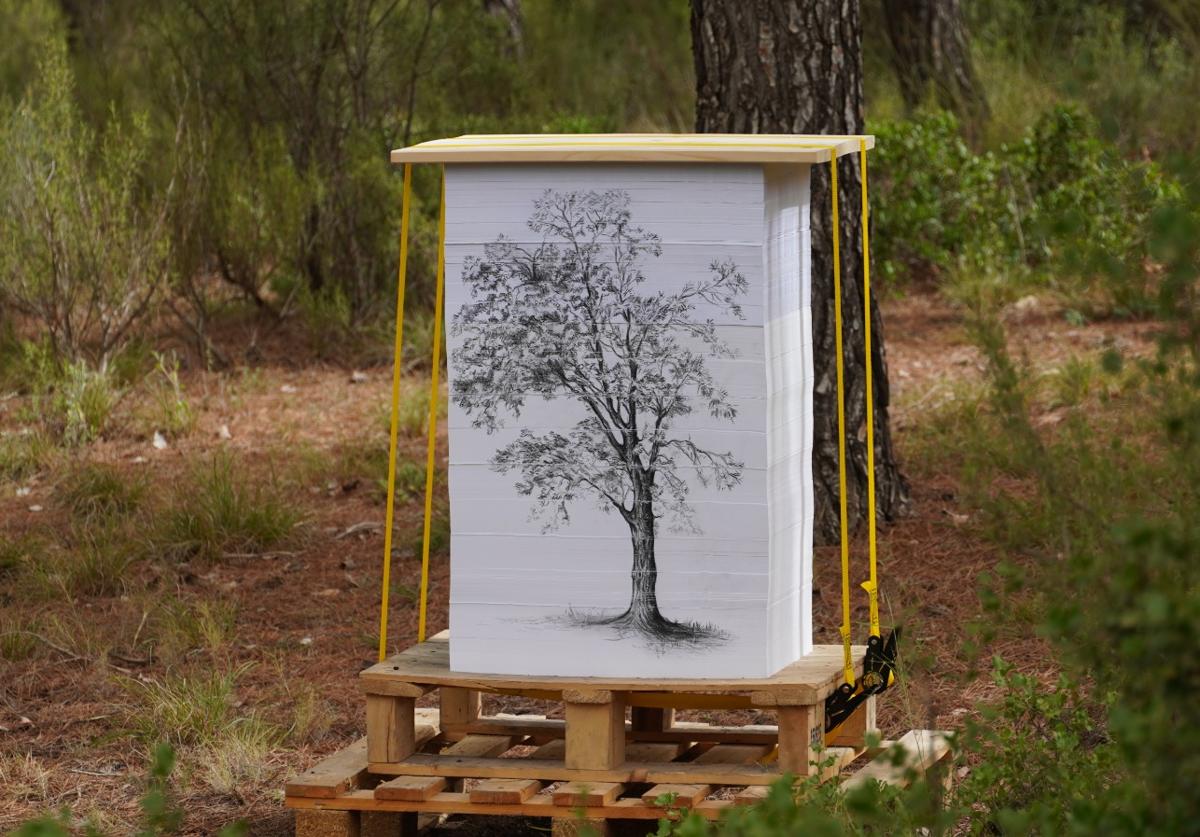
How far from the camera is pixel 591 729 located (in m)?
3.31

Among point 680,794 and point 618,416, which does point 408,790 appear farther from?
point 618,416

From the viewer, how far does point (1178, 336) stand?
212 cm

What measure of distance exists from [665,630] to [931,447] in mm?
3303

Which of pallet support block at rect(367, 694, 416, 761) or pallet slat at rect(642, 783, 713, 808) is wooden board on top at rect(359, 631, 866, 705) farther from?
pallet slat at rect(642, 783, 713, 808)

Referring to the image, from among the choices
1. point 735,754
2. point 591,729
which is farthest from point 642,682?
point 735,754

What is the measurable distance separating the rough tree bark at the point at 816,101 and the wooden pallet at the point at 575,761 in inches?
66.6

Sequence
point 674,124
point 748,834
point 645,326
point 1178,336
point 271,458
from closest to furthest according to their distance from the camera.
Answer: point 1178,336, point 748,834, point 645,326, point 271,458, point 674,124

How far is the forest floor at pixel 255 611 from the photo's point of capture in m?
4.08

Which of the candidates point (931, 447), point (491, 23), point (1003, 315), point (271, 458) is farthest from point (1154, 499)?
point (491, 23)

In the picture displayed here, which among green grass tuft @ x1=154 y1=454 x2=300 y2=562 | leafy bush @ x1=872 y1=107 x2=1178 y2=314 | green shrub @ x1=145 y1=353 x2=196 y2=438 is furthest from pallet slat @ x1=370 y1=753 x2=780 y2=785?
leafy bush @ x1=872 y1=107 x2=1178 y2=314

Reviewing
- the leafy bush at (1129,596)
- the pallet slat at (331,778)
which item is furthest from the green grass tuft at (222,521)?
the leafy bush at (1129,596)

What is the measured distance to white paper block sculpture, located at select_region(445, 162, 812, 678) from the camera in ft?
10.8

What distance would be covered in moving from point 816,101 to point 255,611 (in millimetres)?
2476

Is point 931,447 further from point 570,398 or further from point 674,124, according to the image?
point 674,124
